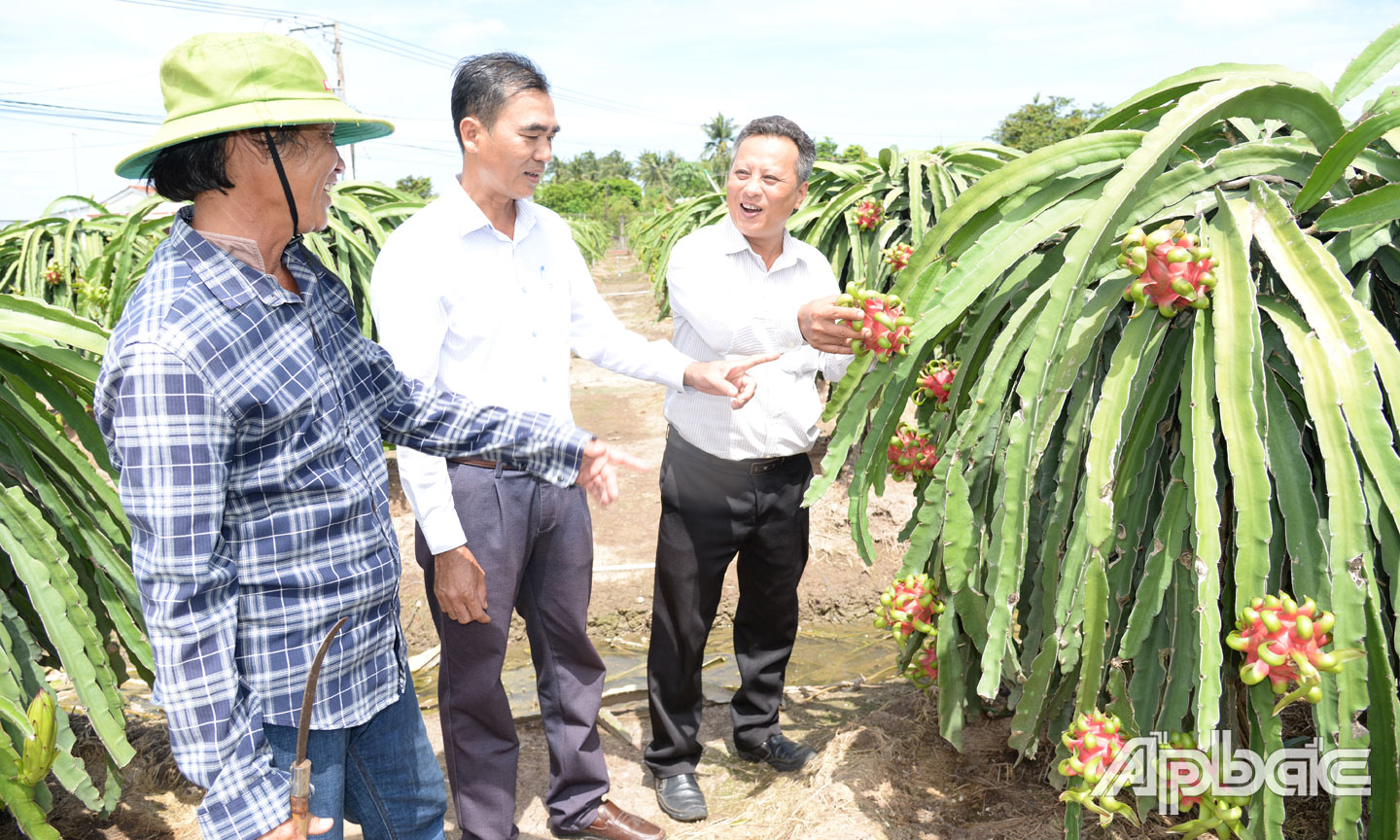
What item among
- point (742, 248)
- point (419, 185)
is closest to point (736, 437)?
point (742, 248)

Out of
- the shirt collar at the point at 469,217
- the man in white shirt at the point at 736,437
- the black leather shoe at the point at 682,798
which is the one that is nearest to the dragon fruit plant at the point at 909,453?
the man in white shirt at the point at 736,437

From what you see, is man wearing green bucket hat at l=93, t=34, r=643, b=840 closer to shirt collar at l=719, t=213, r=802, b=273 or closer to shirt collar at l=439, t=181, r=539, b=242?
shirt collar at l=439, t=181, r=539, b=242

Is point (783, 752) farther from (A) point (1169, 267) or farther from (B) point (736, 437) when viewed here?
(A) point (1169, 267)

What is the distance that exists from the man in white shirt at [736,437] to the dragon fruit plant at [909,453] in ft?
2.08

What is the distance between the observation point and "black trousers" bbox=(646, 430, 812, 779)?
9.46ft

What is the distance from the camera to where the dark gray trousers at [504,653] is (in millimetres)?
2488

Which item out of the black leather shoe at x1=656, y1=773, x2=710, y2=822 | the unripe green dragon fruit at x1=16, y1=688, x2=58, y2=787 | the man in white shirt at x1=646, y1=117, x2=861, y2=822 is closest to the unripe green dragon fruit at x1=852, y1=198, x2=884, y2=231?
the man in white shirt at x1=646, y1=117, x2=861, y2=822

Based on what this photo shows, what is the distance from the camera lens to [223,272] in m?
1.43

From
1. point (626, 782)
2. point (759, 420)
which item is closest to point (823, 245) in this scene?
point (759, 420)

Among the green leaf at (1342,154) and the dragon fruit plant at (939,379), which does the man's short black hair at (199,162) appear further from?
the green leaf at (1342,154)

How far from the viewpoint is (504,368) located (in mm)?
2457

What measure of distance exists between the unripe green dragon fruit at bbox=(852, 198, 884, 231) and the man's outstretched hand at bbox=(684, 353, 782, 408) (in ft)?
8.64

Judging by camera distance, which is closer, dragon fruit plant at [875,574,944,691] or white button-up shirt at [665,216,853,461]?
dragon fruit plant at [875,574,944,691]

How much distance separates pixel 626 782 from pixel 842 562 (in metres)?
2.07
